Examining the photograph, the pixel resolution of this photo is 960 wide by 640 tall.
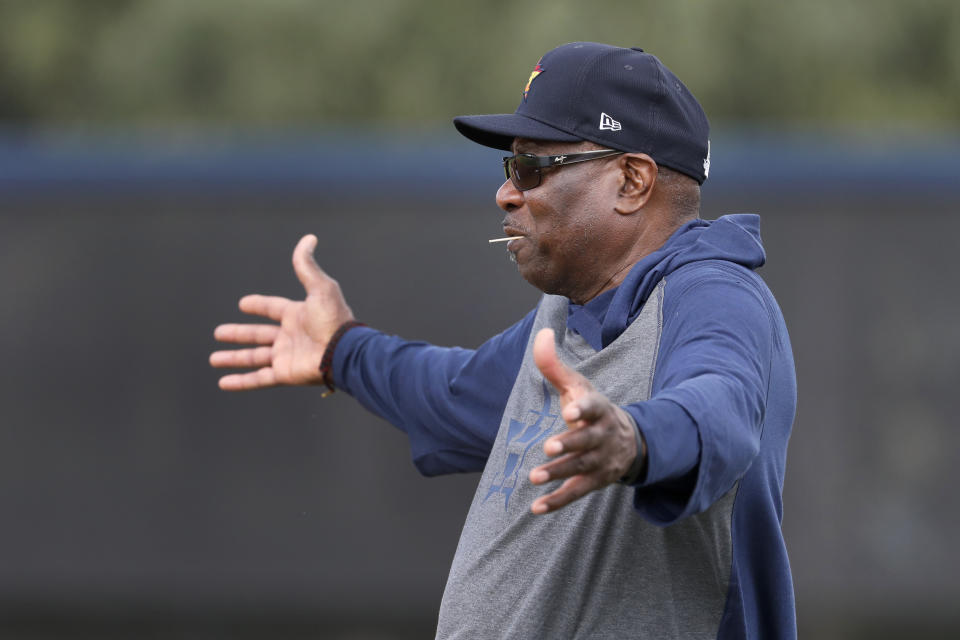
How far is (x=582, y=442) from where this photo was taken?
1495mm

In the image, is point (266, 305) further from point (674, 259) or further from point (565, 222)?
point (674, 259)

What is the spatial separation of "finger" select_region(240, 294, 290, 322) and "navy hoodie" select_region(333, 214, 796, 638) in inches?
9.4

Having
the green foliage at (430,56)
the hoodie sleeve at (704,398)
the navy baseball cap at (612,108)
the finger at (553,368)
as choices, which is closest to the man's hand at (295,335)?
the navy baseball cap at (612,108)

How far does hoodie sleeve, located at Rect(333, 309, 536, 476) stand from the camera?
2625 millimetres

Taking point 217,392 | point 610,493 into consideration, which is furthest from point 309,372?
point 217,392

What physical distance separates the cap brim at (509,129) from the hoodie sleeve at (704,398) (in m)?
0.46

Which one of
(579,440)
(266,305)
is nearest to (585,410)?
(579,440)

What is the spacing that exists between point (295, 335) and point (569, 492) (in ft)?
5.28

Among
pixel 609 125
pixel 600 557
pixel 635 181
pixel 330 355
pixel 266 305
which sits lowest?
pixel 600 557

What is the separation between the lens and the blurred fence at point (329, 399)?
17.8ft

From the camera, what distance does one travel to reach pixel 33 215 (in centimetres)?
576

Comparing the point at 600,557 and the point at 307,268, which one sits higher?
the point at 307,268

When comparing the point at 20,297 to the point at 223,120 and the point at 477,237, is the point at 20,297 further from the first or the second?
the point at 223,120

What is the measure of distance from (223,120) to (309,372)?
7103 millimetres
